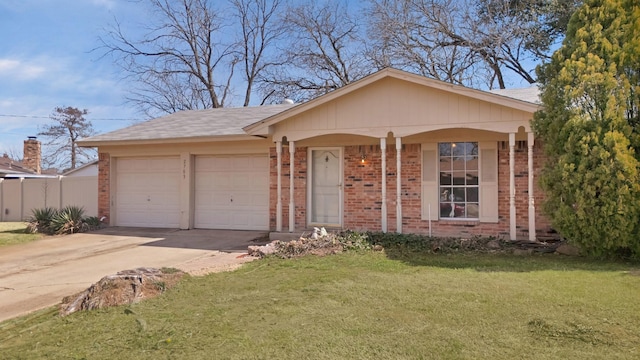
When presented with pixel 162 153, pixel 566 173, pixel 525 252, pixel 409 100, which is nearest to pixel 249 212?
pixel 162 153

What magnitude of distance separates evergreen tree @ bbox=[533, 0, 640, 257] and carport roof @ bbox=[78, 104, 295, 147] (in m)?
7.24

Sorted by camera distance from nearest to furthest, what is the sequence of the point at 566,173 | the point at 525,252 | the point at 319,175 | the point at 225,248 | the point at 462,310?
the point at 462,310
the point at 566,173
the point at 525,252
the point at 225,248
the point at 319,175

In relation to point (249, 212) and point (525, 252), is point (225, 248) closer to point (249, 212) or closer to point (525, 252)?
point (249, 212)

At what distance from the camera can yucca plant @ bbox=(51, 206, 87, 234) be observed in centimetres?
1228

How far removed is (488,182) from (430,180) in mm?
1246

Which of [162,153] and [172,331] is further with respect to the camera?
[162,153]

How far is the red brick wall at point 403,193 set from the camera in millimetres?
9586

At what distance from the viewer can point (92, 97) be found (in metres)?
33.5

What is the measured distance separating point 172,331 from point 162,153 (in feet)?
31.7

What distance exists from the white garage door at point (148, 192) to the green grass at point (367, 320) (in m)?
7.23

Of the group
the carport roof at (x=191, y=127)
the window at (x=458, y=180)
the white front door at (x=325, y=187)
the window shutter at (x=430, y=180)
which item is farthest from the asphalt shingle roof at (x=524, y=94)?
the carport roof at (x=191, y=127)

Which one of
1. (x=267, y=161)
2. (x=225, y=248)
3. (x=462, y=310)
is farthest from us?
(x=267, y=161)

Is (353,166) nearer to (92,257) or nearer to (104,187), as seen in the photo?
(92,257)

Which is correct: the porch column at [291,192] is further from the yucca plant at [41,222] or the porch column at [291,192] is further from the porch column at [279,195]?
the yucca plant at [41,222]
